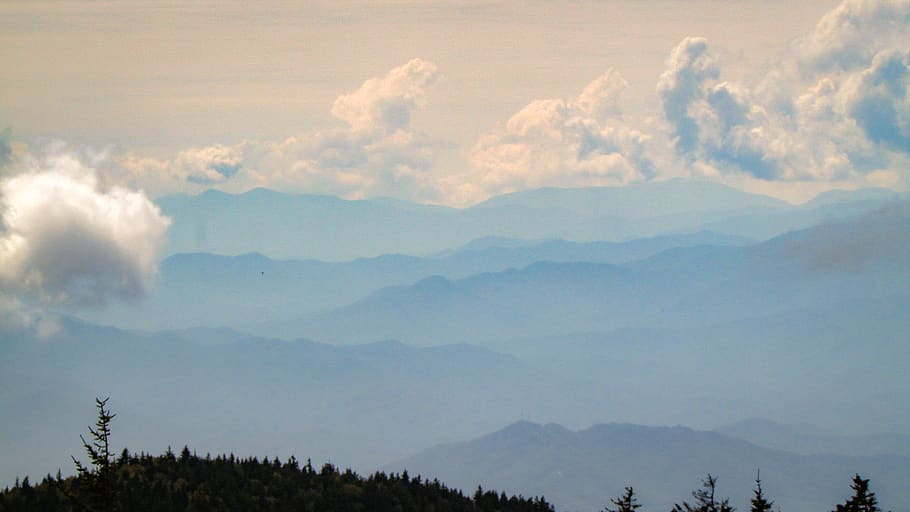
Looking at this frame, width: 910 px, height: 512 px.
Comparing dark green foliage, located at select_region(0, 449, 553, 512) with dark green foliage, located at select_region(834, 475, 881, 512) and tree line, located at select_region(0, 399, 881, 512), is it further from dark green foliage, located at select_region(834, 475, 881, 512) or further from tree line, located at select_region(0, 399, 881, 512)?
dark green foliage, located at select_region(834, 475, 881, 512)

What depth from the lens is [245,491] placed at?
97.6 m

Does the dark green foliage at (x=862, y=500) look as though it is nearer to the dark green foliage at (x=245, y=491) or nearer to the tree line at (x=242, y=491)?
the tree line at (x=242, y=491)

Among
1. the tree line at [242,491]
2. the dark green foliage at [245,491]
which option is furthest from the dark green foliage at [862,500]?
the dark green foliage at [245,491]

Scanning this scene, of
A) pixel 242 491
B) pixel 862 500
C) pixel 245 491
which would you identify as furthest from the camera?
pixel 245 491

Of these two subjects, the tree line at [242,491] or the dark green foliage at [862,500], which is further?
the tree line at [242,491]

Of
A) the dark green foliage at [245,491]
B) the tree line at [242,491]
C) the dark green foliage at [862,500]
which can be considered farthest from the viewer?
the dark green foliage at [245,491]

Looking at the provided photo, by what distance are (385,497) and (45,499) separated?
35.8m

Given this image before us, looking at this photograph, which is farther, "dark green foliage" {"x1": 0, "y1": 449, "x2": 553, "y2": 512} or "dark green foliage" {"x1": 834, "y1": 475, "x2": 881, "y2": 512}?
"dark green foliage" {"x1": 0, "y1": 449, "x2": 553, "y2": 512}

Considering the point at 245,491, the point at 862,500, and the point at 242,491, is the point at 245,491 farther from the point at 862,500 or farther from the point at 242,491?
the point at 862,500

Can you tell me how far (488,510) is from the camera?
10706 centimetres

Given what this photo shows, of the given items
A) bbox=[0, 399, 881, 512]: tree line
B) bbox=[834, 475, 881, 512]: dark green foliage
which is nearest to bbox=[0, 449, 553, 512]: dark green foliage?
bbox=[0, 399, 881, 512]: tree line

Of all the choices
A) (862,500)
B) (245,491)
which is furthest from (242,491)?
(862,500)

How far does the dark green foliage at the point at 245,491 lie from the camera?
86.6 m

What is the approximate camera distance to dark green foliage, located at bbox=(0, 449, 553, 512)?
86.6 m
